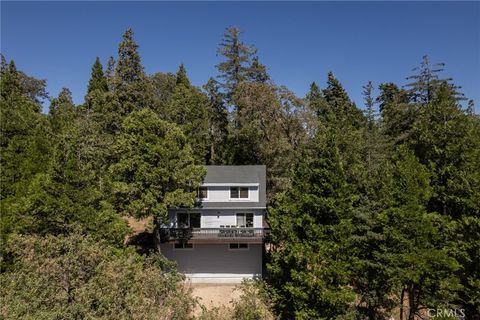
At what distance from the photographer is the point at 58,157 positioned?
22141mm

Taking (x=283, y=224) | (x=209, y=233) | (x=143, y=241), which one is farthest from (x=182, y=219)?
(x=283, y=224)

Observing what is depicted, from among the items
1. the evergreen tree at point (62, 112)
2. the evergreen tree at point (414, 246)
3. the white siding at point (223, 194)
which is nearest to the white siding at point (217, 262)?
the white siding at point (223, 194)

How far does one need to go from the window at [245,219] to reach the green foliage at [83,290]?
41.1ft

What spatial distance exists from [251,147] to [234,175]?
768 cm

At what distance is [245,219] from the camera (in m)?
29.1

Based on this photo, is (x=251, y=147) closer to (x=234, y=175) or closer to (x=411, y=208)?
(x=234, y=175)

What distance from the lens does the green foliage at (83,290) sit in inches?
489

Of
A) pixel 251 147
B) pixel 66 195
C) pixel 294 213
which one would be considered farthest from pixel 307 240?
pixel 251 147

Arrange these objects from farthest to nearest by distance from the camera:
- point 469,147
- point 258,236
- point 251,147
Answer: point 251,147
point 258,236
point 469,147

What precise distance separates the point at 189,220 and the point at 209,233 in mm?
2852

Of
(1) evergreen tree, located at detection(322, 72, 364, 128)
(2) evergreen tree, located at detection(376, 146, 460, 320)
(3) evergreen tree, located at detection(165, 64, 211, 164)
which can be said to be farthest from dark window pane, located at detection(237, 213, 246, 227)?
(1) evergreen tree, located at detection(322, 72, 364, 128)

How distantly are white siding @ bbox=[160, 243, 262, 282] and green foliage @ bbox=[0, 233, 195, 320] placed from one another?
38.1 ft

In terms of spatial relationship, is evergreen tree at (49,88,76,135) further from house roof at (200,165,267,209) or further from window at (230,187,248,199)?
window at (230,187,248,199)

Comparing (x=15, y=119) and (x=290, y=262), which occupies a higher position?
(x=15, y=119)
